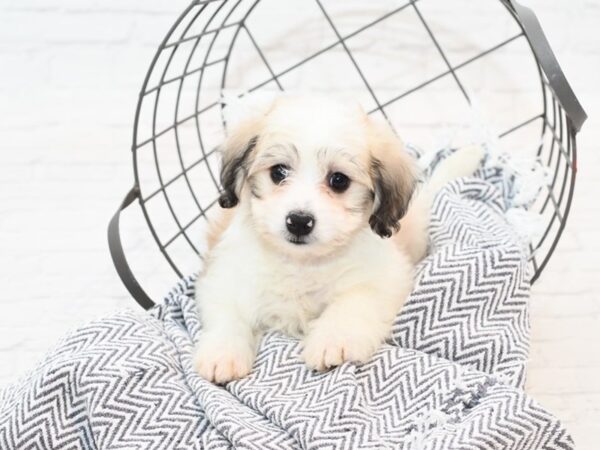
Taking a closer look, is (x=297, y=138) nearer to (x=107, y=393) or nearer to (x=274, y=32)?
(x=107, y=393)

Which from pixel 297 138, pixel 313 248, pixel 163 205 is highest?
pixel 297 138

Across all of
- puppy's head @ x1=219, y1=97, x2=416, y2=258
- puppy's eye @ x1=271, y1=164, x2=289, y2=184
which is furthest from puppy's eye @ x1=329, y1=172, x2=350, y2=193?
puppy's eye @ x1=271, y1=164, x2=289, y2=184

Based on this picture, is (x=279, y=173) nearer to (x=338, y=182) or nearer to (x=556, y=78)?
(x=338, y=182)

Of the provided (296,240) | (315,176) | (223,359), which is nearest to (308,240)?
(296,240)

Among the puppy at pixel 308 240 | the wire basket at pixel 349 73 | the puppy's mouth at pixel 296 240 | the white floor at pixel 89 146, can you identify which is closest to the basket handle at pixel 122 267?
the puppy at pixel 308 240

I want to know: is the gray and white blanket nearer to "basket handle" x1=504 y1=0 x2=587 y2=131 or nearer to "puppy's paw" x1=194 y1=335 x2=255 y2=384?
"puppy's paw" x1=194 y1=335 x2=255 y2=384

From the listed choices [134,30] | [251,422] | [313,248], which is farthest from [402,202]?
[134,30]

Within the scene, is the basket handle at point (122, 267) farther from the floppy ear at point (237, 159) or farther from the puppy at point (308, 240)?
the floppy ear at point (237, 159)
